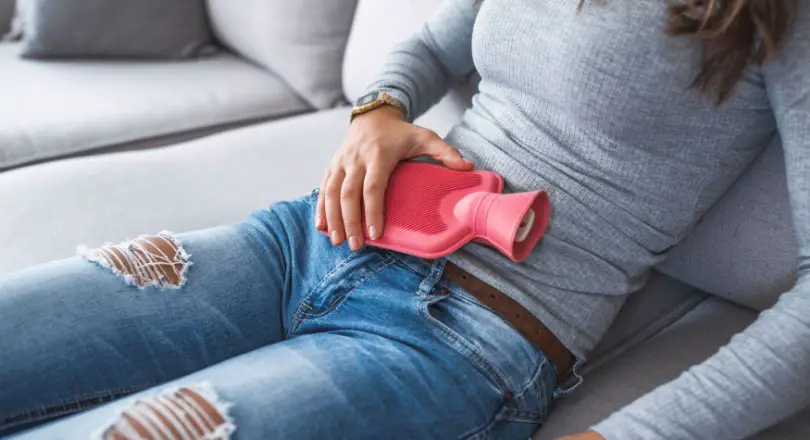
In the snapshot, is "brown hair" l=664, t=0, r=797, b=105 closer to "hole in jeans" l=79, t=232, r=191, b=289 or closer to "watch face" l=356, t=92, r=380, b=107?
"watch face" l=356, t=92, r=380, b=107

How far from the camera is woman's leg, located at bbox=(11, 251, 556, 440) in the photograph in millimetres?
628

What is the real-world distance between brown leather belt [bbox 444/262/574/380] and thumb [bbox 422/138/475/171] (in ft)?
0.42

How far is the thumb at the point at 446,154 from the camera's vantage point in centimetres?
86

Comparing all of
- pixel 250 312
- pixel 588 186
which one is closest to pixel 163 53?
→ pixel 250 312

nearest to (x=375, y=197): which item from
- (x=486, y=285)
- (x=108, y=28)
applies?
(x=486, y=285)

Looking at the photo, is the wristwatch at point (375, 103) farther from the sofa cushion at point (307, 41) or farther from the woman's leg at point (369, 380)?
the sofa cushion at point (307, 41)

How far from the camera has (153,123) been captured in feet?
4.74

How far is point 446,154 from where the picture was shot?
879mm

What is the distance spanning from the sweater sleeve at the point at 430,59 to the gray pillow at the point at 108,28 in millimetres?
826

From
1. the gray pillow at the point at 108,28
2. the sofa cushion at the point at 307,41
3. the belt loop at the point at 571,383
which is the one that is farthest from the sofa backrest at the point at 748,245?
the gray pillow at the point at 108,28

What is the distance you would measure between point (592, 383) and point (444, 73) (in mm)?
527

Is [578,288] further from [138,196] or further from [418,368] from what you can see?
[138,196]

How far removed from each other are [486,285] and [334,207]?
21 cm

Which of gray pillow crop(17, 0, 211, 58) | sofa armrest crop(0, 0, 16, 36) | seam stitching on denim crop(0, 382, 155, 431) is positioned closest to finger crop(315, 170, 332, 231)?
seam stitching on denim crop(0, 382, 155, 431)
